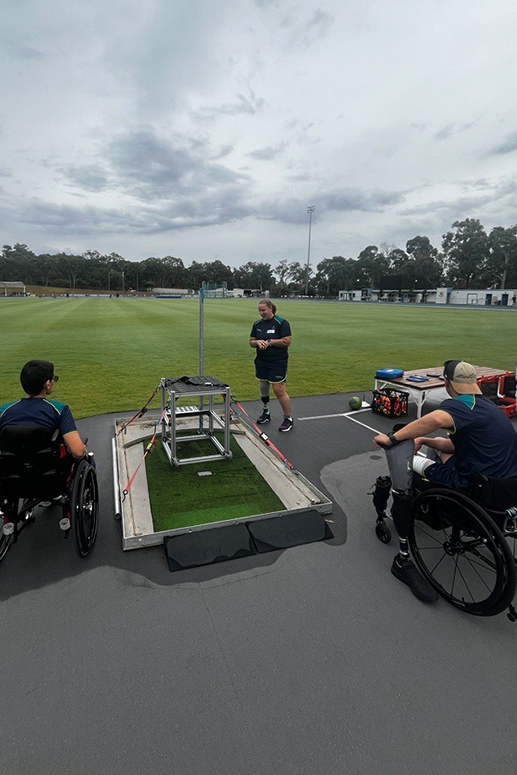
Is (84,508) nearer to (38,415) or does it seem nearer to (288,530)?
(38,415)

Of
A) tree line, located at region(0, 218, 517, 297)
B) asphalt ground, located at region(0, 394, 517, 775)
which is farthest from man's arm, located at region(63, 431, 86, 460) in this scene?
tree line, located at region(0, 218, 517, 297)

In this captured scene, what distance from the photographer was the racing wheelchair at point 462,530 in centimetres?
241

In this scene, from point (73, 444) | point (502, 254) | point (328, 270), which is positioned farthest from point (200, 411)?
point (328, 270)

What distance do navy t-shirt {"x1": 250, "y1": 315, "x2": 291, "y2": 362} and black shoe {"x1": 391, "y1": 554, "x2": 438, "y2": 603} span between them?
3.62 metres

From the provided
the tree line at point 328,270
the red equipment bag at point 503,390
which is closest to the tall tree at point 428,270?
the tree line at point 328,270

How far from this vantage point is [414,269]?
285 ft

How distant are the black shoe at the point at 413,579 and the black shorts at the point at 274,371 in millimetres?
3471

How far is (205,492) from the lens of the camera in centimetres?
416

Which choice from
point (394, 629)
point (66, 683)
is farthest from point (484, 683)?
point (66, 683)

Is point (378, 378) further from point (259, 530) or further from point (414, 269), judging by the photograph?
point (414, 269)

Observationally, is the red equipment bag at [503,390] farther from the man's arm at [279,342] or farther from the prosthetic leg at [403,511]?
the prosthetic leg at [403,511]

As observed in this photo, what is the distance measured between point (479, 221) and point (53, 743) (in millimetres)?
109962

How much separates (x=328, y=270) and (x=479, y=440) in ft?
379

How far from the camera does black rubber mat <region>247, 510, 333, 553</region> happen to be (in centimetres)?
335
